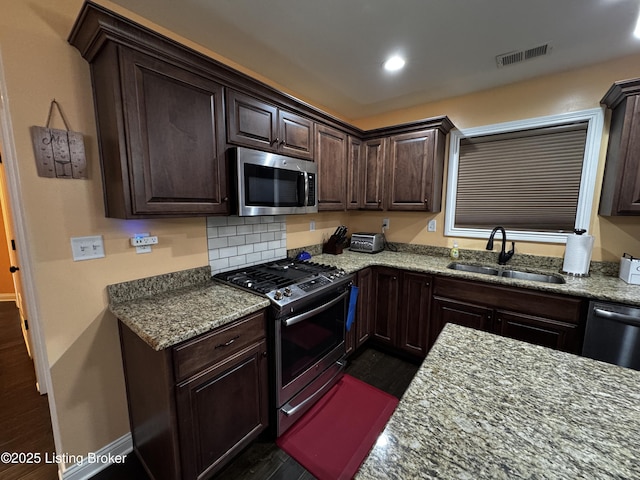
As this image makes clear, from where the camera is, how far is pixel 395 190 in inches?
110

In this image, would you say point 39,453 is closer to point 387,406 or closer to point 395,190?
point 387,406

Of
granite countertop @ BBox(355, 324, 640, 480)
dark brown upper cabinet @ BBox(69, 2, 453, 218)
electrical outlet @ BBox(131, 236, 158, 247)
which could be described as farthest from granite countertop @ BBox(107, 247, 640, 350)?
granite countertop @ BBox(355, 324, 640, 480)

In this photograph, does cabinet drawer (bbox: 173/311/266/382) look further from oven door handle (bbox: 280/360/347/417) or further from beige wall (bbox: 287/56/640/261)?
beige wall (bbox: 287/56/640/261)

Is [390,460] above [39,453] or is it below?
above

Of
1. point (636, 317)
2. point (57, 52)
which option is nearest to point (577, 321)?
point (636, 317)

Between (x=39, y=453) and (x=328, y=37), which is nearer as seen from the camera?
(x=39, y=453)

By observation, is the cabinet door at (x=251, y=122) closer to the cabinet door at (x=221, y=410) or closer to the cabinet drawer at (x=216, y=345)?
the cabinet drawer at (x=216, y=345)

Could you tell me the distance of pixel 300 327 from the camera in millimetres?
1738

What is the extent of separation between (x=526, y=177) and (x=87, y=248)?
3.38 meters

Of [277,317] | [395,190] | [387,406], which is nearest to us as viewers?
[277,317]

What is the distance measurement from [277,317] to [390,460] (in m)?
1.07

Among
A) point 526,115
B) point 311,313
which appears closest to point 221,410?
point 311,313

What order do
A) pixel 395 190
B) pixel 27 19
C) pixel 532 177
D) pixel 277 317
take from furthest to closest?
1. pixel 395 190
2. pixel 532 177
3. pixel 277 317
4. pixel 27 19

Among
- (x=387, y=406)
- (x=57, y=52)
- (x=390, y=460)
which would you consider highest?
(x=57, y=52)
